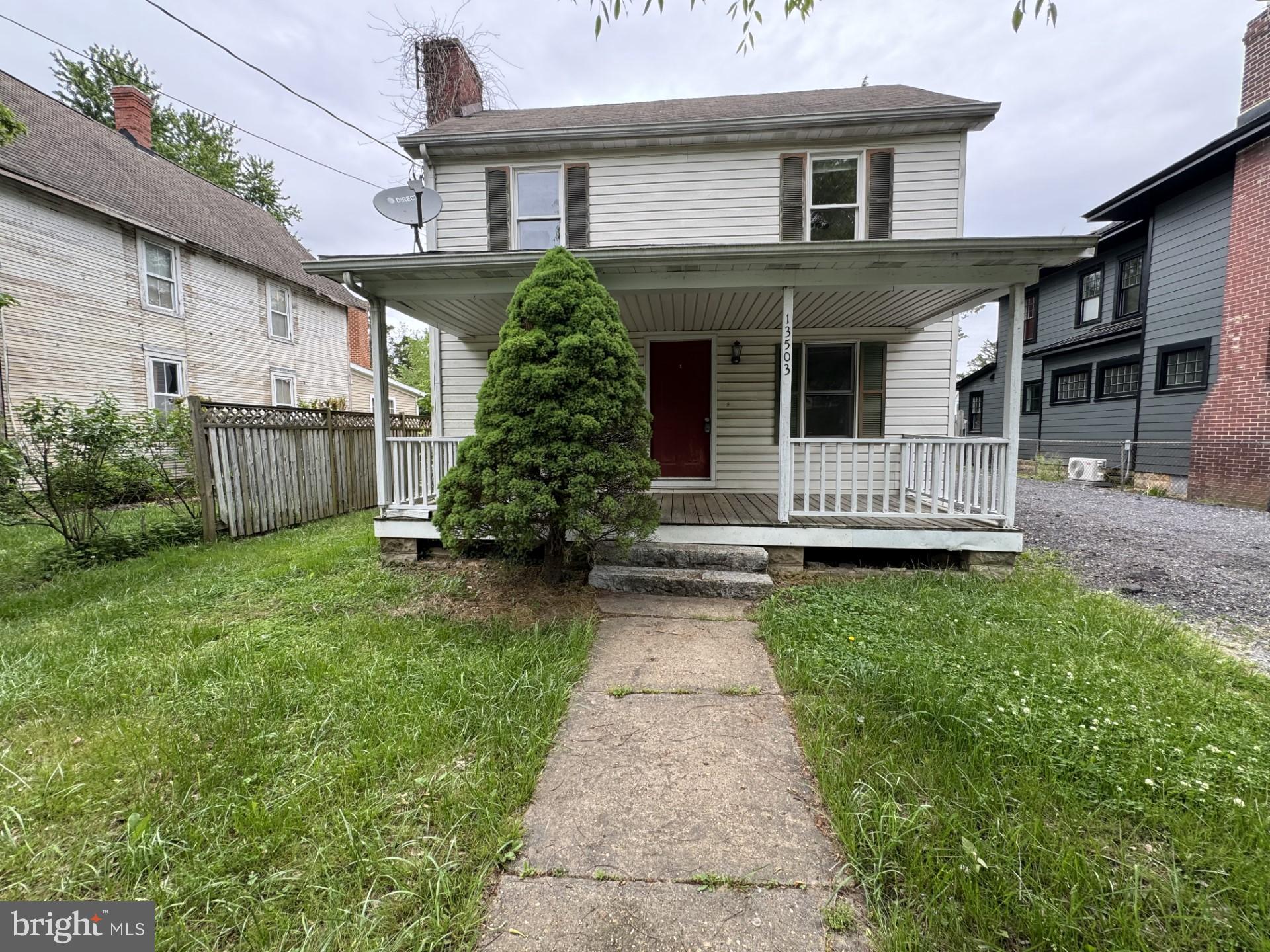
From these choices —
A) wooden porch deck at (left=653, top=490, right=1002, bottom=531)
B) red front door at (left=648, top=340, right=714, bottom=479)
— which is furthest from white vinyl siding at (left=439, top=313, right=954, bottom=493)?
wooden porch deck at (left=653, top=490, right=1002, bottom=531)

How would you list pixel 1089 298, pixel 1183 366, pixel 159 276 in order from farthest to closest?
pixel 1089 298 < pixel 159 276 < pixel 1183 366

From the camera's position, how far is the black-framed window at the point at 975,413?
56.3 ft

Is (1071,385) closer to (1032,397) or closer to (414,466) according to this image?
(1032,397)

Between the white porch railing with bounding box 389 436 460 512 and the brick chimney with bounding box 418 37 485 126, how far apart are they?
571 centimetres

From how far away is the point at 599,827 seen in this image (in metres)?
1.76

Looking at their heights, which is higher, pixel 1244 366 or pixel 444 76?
pixel 444 76

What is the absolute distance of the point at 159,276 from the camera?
10367 millimetres

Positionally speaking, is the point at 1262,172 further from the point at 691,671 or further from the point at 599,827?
the point at 599,827

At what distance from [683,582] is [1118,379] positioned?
13.3 m

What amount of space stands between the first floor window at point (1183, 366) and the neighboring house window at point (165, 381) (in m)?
19.2

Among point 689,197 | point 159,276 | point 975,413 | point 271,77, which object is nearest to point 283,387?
point 159,276

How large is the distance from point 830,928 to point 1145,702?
81.7 inches

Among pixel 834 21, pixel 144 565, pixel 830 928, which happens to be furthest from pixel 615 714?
pixel 144 565

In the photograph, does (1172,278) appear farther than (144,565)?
Yes
